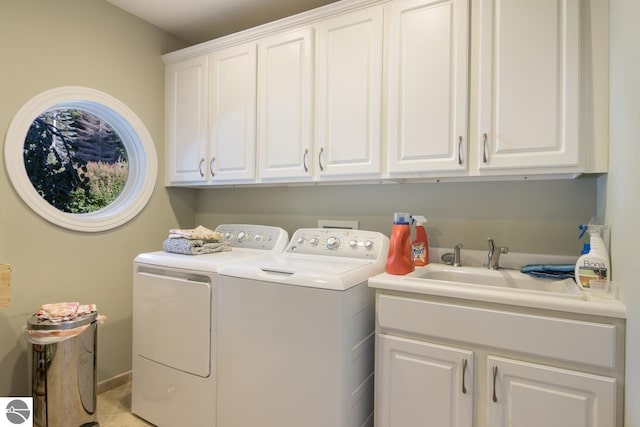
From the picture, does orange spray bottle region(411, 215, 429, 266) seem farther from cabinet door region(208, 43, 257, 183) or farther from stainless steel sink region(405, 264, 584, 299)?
cabinet door region(208, 43, 257, 183)

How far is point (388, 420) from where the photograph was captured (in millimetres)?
1430

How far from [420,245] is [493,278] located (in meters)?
0.38

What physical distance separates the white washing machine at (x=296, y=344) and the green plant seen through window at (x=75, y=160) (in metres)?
1.35

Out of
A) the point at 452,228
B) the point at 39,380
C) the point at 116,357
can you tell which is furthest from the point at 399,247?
the point at 116,357

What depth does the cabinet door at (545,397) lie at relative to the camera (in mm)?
1104

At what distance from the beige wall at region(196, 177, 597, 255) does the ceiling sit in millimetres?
1212

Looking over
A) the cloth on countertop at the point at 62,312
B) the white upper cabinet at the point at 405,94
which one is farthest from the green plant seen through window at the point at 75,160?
the cloth on countertop at the point at 62,312

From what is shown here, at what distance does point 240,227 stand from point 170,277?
65 centimetres

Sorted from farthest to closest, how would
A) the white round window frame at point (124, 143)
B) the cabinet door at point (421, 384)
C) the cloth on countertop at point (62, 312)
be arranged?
1. the white round window frame at point (124, 143)
2. the cloth on countertop at point (62, 312)
3. the cabinet door at point (421, 384)

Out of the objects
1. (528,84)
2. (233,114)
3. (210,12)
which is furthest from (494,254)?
(210,12)

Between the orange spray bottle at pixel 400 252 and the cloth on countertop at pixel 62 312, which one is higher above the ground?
the orange spray bottle at pixel 400 252

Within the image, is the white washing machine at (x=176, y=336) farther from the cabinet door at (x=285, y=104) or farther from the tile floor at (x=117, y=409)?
the cabinet door at (x=285, y=104)

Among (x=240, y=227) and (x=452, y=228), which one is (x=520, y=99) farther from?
(x=240, y=227)

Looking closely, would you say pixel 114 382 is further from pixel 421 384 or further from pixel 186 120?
pixel 421 384
